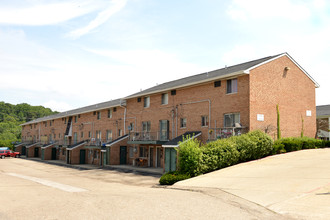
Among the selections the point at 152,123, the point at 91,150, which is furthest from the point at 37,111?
the point at 152,123

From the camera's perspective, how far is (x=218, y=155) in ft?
62.8

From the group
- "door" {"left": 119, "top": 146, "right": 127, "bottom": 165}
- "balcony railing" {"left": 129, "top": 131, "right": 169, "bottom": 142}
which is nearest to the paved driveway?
"balcony railing" {"left": 129, "top": 131, "right": 169, "bottom": 142}

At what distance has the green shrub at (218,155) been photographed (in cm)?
1878

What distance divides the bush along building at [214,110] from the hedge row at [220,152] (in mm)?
1771

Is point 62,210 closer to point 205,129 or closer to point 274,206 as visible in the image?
point 274,206

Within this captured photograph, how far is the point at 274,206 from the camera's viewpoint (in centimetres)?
985

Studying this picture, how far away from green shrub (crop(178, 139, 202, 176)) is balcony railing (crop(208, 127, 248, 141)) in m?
4.61

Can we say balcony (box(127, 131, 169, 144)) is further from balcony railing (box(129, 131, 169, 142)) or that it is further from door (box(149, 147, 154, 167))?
door (box(149, 147, 154, 167))

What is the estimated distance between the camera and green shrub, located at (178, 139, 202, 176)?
1835cm

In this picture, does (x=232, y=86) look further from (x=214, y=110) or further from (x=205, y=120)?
(x=205, y=120)

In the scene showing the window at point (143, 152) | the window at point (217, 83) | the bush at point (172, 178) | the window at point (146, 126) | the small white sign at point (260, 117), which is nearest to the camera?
the bush at point (172, 178)

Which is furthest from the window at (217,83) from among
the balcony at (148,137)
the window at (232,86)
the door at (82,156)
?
the door at (82,156)

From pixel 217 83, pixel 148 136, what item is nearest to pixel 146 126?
pixel 148 136

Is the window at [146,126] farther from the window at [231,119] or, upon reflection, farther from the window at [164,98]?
the window at [231,119]
